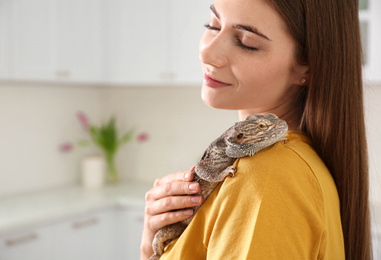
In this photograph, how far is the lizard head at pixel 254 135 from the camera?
0.85 m

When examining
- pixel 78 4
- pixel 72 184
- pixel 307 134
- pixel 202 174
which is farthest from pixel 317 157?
pixel 72 184

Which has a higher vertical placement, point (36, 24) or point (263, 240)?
point (36, 24)

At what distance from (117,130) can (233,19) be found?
144 inches

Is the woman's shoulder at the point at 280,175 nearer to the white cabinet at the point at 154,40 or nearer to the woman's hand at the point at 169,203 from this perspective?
the woman's hand at the point at 169,203

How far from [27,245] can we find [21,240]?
68 millimetres

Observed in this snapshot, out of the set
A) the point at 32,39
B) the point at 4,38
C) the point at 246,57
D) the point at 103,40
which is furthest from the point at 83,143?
the point at 246,57

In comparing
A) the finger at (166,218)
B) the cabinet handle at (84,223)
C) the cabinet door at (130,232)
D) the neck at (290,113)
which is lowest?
the cabinet door at (130,232)

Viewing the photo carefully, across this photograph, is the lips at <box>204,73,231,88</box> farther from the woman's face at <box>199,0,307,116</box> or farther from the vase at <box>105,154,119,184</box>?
the vase at <box>105,154,119,184</box>

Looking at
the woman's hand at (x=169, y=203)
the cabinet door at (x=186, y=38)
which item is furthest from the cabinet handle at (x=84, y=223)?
the woman's hand at (x=169, y=203)

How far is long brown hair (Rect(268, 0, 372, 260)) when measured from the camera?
3.08ft

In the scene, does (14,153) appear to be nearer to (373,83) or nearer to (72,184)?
(72,184)

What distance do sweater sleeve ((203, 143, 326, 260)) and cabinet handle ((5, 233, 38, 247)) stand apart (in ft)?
8.15

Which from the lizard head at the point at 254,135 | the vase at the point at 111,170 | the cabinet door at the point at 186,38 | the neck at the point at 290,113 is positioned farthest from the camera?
the vase at the point at 111,170

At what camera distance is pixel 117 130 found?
14.8ft
